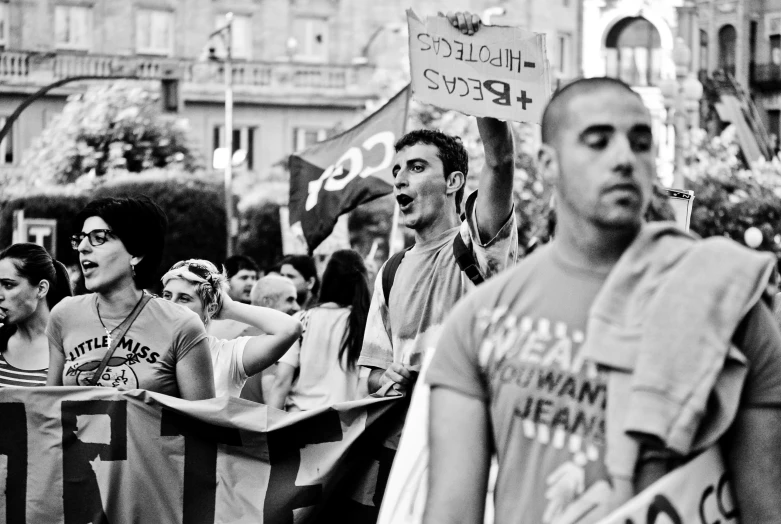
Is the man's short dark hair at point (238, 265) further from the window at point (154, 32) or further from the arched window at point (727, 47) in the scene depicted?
the arched window at point (727, 47)

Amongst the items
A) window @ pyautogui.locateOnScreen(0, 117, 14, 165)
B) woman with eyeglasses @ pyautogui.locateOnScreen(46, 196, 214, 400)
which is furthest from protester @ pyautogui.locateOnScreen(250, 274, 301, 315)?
window @ pyautogui.locateOnScreen(0, 117, 14, 165)

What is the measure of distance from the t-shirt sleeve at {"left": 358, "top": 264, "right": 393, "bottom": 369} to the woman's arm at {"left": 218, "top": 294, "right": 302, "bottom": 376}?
634 millimetres

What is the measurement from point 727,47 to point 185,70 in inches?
1282

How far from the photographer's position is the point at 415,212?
19.5ft

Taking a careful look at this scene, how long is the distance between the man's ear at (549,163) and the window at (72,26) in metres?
46.2

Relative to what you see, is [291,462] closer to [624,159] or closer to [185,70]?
[624,159]

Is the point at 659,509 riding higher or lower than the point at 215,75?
lower

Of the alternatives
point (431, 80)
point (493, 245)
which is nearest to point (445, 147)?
point (431, 80)

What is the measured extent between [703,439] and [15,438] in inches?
145

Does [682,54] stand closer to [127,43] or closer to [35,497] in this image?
[127,43]

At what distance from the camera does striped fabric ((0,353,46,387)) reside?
6.54 m

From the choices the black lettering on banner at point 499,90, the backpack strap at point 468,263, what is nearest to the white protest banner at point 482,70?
the black lettering on banner at point 499,90

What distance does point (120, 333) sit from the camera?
563 cm

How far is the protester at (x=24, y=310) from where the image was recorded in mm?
6723
